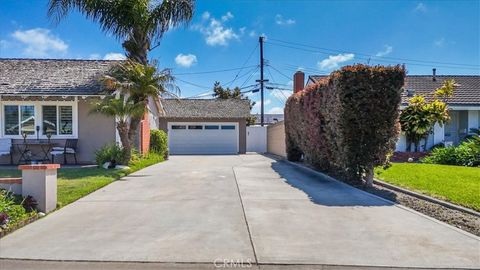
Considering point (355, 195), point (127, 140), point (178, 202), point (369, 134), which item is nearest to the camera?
point (178, 202)

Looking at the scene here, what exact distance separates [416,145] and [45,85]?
1718 centimetres

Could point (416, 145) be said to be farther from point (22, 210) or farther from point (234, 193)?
point (22, 210)

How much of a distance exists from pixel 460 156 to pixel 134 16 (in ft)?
46.7

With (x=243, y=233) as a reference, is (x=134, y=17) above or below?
above

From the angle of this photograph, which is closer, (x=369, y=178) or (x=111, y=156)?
(x=369, y=178)

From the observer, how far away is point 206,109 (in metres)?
32.1

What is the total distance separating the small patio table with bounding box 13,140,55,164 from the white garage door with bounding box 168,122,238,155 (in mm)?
13998

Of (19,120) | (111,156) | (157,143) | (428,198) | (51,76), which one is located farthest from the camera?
(157,143)

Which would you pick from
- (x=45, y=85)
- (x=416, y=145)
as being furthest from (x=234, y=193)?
(x=416, y=145)

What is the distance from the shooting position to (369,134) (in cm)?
1088

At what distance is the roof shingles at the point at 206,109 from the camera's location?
30.8 m

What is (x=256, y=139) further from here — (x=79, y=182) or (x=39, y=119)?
(x=79, y=182)

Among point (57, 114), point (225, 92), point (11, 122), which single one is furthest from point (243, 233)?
point (225, 92)

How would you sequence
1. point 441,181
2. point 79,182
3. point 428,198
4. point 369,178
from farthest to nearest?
1. point 369,178
2. point 441,181
3. point 79,182
4. point 428,198
